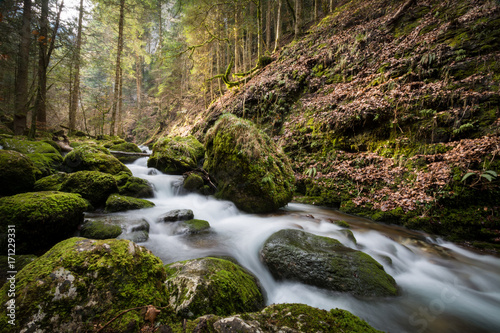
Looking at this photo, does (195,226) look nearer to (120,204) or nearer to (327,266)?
(120,204)

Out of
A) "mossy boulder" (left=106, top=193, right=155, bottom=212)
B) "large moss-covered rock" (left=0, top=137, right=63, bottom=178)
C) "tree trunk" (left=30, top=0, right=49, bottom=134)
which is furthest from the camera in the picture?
"tree trunk" (left=30, top=0, right=49, bottom=134)

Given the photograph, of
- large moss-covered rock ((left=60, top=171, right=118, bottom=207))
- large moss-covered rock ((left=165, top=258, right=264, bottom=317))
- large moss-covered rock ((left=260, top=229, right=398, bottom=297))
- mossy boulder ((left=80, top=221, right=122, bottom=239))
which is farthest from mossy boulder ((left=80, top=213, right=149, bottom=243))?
large moss-covered rock ((left=260, top=229, right=398, bottom=297))

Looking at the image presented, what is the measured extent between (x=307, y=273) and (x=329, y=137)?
5.80 m

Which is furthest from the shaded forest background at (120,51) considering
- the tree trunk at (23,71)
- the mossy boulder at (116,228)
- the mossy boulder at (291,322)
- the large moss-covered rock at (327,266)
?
the mossy boulder at (291,322)

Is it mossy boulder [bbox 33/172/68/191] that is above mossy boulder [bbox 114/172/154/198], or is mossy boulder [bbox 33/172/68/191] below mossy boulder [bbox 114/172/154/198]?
above

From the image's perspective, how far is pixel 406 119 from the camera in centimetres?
611

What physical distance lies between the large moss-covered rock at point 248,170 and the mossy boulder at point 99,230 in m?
3.34

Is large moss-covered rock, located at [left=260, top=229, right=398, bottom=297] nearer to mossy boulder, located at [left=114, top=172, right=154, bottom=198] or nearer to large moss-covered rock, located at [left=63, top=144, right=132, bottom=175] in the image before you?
mossy boulder, located at [left=114, top=172, right=154, bottom=198]

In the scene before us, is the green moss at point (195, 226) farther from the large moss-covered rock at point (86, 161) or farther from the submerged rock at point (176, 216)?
the large moss-covered rock at point (86, 161)

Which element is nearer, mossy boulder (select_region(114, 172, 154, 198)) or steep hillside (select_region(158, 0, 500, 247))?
steep hillside (select_region(158, 0, 500, 247))

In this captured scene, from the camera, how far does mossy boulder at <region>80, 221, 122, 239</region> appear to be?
12.5 ft

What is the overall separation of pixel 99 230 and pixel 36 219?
0.97 metres

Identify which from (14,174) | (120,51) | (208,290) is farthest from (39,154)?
(120,51)

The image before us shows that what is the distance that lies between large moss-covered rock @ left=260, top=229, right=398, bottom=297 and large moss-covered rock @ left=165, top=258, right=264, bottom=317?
3.08 ft
